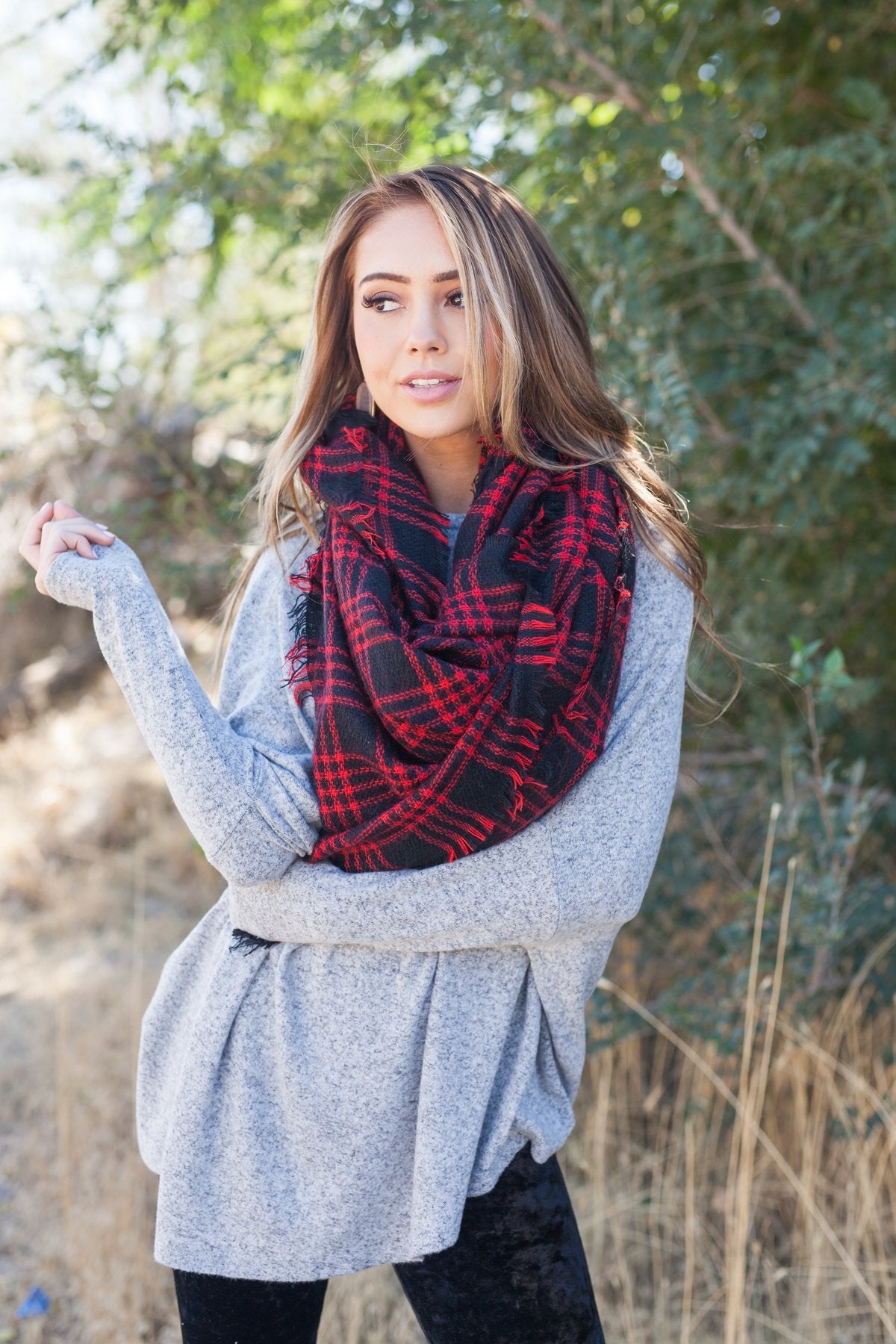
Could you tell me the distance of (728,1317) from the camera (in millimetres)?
1936

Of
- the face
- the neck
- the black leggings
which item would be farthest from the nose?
the black leggings

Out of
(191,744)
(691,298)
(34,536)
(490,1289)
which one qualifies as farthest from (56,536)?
(691,298)

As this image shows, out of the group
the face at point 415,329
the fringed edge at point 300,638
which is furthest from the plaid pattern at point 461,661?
the face at point 415,329

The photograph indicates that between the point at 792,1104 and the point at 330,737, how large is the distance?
6.54 feet

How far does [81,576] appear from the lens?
4.82 feet

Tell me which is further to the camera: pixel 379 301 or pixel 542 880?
pixel 379 301

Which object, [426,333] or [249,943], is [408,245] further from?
[249,943]

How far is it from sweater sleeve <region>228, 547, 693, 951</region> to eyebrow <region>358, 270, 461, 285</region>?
0.62 meters

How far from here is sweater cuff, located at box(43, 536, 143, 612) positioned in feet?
4.82

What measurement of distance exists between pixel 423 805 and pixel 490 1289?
679mm

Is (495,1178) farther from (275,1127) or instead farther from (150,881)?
(150,881)

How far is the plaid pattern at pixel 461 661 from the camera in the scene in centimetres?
144

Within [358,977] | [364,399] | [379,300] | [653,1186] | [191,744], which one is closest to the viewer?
[191,744]

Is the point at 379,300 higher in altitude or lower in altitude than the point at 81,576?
higher
